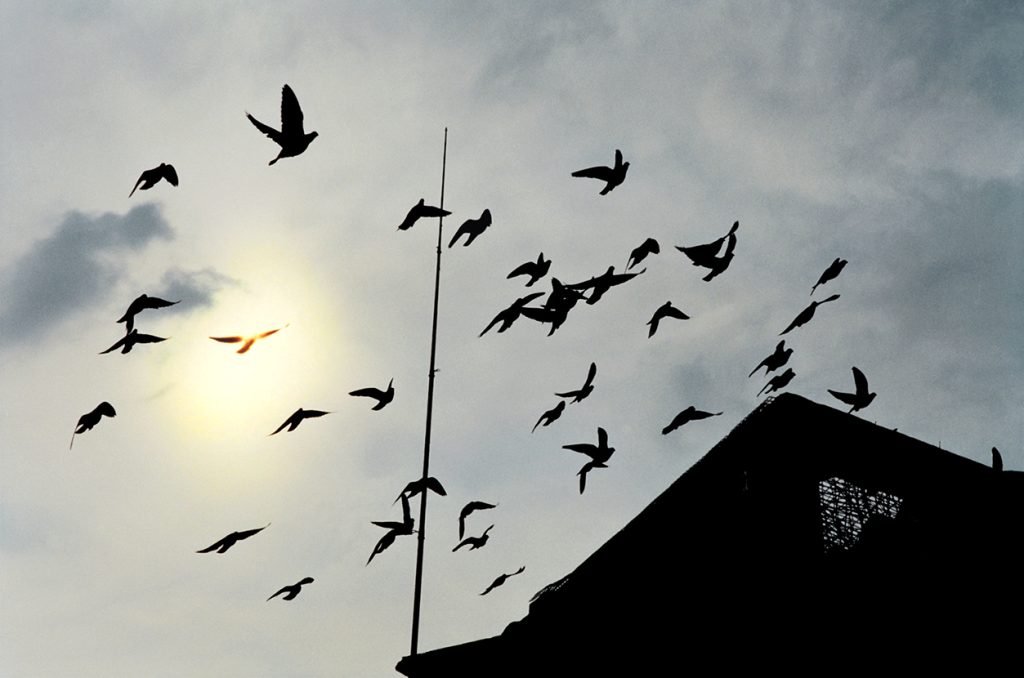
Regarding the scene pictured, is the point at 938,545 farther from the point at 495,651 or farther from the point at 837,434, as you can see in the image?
the point at 495,651

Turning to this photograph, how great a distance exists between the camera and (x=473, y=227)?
10109 mm

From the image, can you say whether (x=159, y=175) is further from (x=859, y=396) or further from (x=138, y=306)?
(x=859, y=396)

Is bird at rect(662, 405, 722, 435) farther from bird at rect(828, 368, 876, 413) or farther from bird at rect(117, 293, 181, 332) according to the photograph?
bird at rect(117, 293, 181, 332)

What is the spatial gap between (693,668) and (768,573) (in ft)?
5.74

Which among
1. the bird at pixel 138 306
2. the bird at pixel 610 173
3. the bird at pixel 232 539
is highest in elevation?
the bird at pixel 610 173

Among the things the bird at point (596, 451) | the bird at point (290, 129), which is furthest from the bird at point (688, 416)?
the bird at point (290, 129)

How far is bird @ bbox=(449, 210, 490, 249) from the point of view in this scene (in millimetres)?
9842

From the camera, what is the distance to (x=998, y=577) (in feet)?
27.6

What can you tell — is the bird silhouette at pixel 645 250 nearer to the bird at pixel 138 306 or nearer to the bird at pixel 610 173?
the bird at pixel 610 173

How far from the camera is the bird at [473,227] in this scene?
984 centimetres

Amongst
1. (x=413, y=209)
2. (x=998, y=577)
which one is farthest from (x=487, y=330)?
(x=998, y=577)

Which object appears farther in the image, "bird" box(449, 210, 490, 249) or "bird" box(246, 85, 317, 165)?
"bird" box(449, 210, 490, 249)

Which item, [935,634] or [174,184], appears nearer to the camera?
[935,634]

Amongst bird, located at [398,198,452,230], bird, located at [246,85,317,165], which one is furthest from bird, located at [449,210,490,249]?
bird, located at [246,85,317,165]
